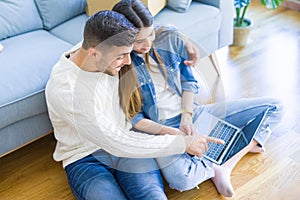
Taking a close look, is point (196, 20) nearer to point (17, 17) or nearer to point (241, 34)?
point (241, 34)

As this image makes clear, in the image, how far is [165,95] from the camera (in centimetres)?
138

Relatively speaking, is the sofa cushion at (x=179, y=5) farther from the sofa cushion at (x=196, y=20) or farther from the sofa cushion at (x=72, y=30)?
the sofa cushion at (x=72, y=30)

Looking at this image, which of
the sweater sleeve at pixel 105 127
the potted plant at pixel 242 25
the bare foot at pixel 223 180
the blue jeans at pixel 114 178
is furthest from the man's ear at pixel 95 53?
the potted plant at pixel 242 25

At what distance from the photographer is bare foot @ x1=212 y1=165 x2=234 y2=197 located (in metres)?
1.53

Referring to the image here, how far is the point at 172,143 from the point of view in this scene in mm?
1368

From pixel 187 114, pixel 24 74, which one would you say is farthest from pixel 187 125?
pixel 24 74

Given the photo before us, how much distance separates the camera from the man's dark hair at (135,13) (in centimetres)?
127

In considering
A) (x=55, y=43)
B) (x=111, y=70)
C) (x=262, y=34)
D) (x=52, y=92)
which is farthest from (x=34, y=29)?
(x=262, y=34)

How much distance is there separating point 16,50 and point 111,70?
0.67 metres

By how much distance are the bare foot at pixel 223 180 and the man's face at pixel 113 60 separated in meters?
0.56

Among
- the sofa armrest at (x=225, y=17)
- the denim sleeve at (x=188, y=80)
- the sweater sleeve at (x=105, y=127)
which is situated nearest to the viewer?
the sweater sleeve at (x=105, y=127)

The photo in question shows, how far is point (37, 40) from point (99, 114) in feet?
2.40

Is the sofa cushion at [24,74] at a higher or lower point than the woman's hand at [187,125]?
lower

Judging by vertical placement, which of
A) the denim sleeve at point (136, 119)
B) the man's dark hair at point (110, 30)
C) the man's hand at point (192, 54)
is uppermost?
the man's dark hair at point (110, 30)
